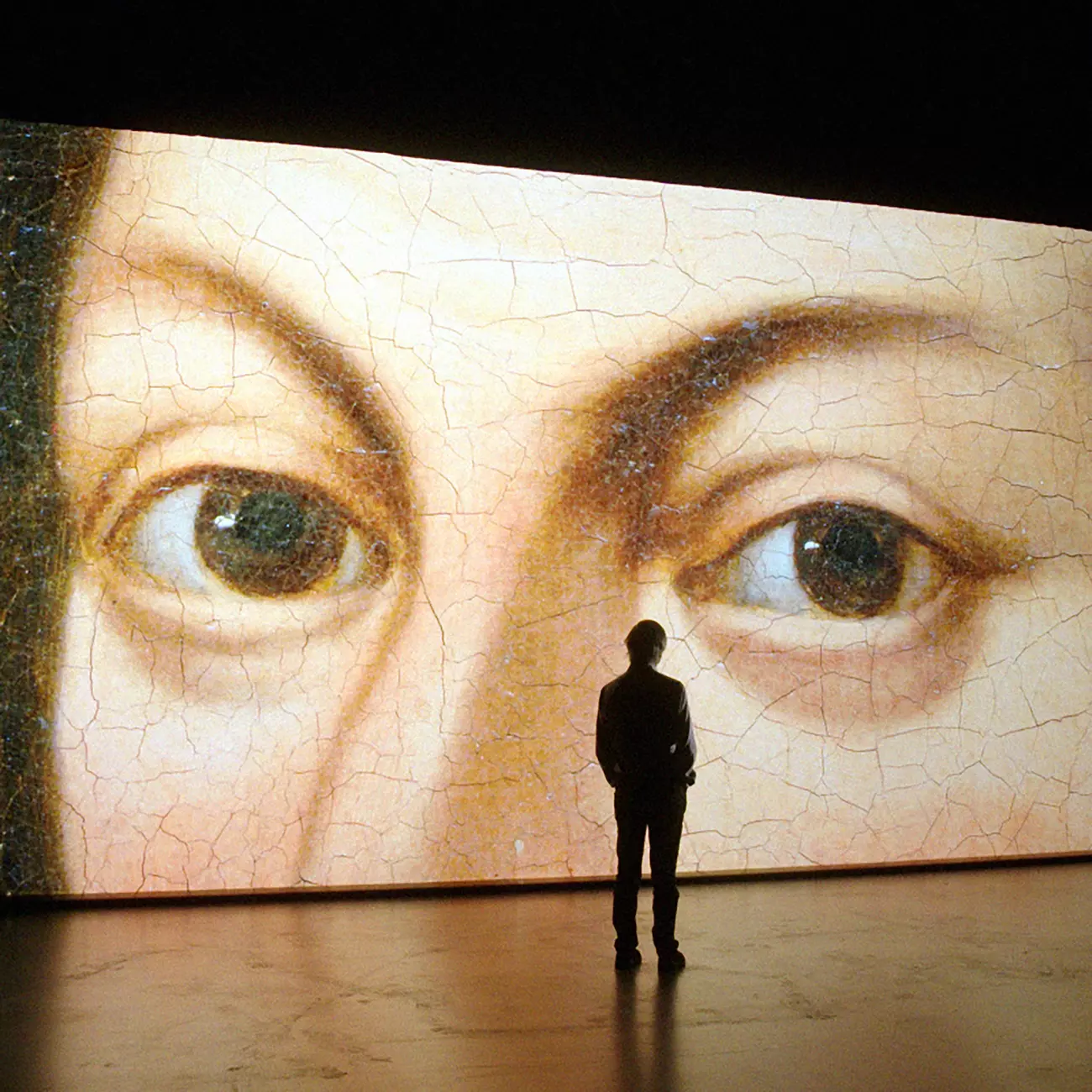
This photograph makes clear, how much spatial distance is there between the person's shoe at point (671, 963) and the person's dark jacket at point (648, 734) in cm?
35

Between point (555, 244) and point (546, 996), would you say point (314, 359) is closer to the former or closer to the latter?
point (555, 244)

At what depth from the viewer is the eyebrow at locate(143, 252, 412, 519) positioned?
3.48m

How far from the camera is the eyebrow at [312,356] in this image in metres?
3.48

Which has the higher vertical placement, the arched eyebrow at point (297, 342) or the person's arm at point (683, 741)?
the arched eyebrow at point (297, 342)

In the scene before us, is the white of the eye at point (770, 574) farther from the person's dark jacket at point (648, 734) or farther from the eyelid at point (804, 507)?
the person's dark jacket at point (648, 734)

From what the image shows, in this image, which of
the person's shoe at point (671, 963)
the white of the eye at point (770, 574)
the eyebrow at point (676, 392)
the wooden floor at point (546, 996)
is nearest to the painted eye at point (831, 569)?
the white of the eye at point (770, 574)

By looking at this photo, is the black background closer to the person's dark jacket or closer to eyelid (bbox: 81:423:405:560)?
eyelid (bbox: 81:423:405:560)

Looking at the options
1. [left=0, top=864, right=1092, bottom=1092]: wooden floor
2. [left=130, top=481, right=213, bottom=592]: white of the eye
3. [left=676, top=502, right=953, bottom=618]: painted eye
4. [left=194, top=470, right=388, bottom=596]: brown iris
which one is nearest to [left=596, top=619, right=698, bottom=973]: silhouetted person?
[left=0, top=864, right=1092, bottom=1092]: wooden floor

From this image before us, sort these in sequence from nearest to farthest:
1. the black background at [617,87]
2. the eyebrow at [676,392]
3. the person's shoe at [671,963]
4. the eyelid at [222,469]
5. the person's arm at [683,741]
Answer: the black background at [617,87]
the person's shoe at [671,963]
the person's arm at [683,741]
the eyelid at [222,469]
the eyebrow at [676,392]

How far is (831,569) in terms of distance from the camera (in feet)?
12.5

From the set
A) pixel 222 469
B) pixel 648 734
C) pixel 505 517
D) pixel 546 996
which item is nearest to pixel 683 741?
pixel 648 734

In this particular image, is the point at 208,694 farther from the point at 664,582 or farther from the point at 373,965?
the point at 664,582

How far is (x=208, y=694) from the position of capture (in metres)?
3.43

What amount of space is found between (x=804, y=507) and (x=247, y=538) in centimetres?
164
